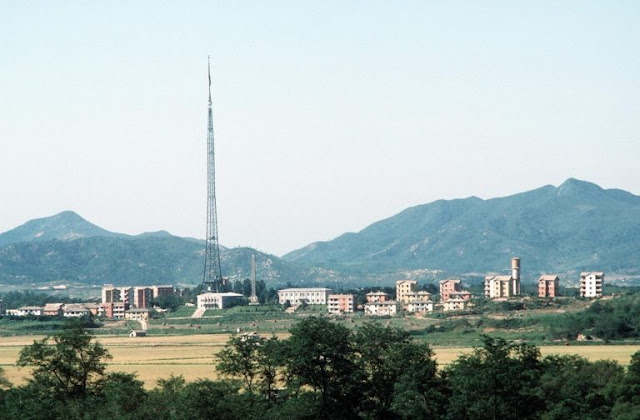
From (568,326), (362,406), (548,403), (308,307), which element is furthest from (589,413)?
(308,307)

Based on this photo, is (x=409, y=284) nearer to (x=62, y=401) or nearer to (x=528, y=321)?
(x=528, y=321)

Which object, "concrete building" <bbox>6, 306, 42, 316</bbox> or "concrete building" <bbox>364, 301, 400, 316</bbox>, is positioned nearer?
"concrete building" <bbox>364, 301, 400, 316</bbox>

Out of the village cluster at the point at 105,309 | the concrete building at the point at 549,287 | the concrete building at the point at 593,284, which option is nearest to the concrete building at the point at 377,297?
the concrete building at the point at 549,287

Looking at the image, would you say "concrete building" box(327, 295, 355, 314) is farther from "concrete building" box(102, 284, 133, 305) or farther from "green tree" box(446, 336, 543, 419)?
"green tree" box(446, 336, 543, 419)

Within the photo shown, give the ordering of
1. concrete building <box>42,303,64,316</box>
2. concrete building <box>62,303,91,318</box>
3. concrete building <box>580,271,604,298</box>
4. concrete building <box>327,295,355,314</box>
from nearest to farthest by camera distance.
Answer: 1. concrete building <box>580,271,604,298</box>
2. concrete building <box>327,295,355,314</box>
3. concrete building <box>62,303,91,318</box>
4. concrete building <box>42,303,64,316</box>

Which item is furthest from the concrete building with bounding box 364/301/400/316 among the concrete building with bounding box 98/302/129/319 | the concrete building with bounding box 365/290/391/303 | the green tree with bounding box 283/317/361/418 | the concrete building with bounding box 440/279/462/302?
the green tree with bounding box 283/317/361/418

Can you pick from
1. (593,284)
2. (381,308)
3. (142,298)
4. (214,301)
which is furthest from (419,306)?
(142,298)

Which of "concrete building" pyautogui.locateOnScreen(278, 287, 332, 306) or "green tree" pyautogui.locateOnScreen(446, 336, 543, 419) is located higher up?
"green tree" pyautogui.locateOnScreen(446, 336, 543, 419)

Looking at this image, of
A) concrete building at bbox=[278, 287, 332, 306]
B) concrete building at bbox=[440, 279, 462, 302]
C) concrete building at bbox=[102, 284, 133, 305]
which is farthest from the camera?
concrete building at bbox=[102, 284, 133, 305]
